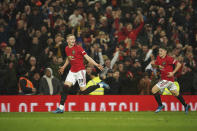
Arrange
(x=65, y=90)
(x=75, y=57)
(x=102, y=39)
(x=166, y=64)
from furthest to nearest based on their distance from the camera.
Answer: (x=102, y=39) < (x=166, y=64) < (x=75, y=57) < (x=65, y=90)

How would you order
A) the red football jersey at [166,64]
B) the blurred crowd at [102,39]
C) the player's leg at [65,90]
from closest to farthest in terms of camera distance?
the player's leg at [65,90]
the red football jersey at [166,64]
the blurred crowd at [102,39]

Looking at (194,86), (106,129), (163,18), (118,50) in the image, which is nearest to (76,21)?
(118,50)

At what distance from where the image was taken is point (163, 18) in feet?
59.6

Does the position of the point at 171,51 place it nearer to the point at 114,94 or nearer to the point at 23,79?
the point at 114,94

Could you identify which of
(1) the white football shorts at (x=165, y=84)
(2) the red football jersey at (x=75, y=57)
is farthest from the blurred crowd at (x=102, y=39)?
(2) the red football jersey at (x=75, y=57)

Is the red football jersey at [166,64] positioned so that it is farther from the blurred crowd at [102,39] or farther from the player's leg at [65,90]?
the player's leg at [65,90]

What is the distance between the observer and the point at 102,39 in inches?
645

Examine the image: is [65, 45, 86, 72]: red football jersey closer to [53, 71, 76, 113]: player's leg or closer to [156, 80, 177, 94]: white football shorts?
[53, 71, 76, 113]: player's leg

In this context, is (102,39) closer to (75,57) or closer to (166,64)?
(166,64)

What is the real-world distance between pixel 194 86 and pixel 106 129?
842 centimetres

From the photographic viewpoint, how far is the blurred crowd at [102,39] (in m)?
14.8

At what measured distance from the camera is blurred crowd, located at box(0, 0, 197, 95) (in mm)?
14781

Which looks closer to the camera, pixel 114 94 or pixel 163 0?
pixel 114 94

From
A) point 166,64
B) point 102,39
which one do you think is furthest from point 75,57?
point 102,39
